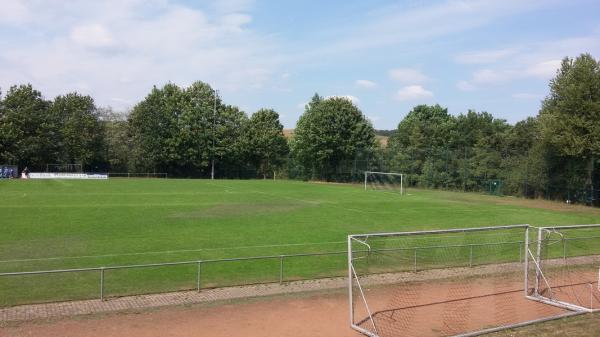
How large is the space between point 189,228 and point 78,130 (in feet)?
204

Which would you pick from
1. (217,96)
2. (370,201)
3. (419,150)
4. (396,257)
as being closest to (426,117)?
(419,150)

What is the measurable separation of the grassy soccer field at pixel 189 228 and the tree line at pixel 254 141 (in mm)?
14911

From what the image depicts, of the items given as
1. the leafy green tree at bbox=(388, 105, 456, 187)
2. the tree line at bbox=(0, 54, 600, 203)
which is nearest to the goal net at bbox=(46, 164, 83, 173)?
the tree line at bbox=(0, 54, 600, 203)

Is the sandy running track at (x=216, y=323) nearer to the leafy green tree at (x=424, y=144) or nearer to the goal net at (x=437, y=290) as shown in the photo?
the goal net at (x=437, y=290)

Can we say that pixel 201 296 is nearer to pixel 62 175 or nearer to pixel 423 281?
pixel 423 281

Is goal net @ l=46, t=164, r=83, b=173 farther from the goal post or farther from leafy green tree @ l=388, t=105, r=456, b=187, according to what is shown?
the goal post

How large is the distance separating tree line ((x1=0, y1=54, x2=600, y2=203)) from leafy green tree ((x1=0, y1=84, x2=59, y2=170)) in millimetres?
147

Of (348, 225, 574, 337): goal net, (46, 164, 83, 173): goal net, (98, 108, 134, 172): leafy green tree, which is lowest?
(348, 225, 574, 337): goal net

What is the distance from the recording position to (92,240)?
24.2 meters

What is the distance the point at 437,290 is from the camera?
55.4 ft

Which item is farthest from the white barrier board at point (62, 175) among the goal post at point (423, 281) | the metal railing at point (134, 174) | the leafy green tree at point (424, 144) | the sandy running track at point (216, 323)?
the sandy running track at point (216, 323)

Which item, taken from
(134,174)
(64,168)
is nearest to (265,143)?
(134,174)

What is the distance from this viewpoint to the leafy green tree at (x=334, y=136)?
79.2m

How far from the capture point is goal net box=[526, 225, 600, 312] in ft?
51.9
